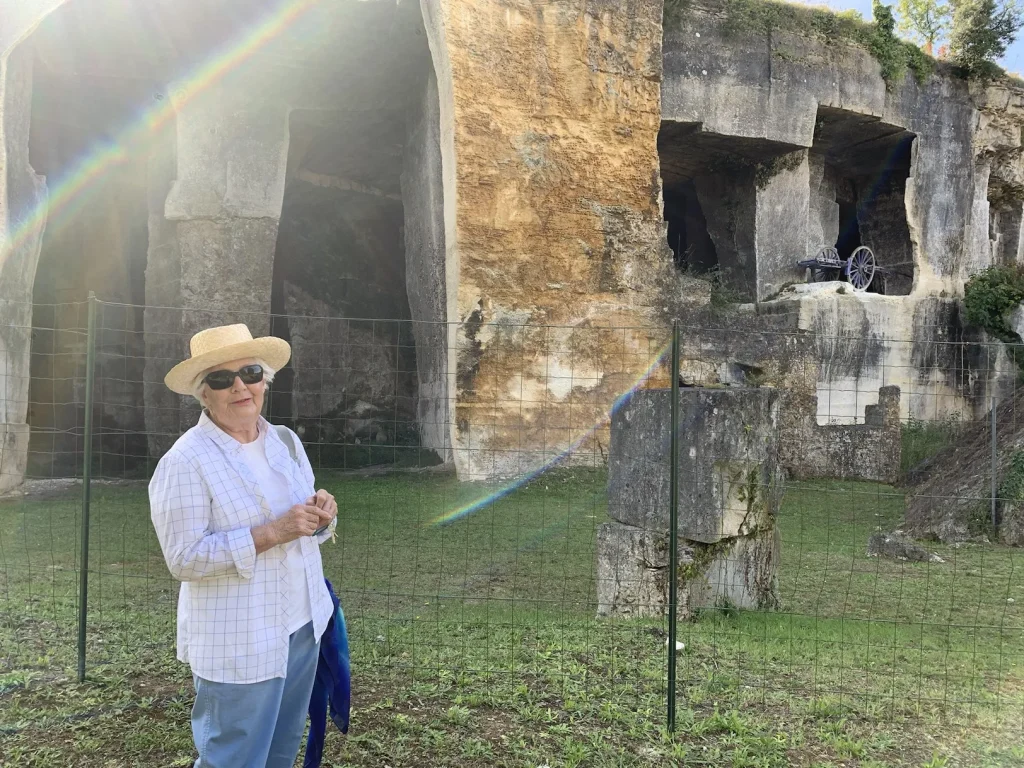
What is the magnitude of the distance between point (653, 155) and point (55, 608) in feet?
31.3

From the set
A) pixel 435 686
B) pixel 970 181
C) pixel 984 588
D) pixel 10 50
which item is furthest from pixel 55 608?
pixel 970 181

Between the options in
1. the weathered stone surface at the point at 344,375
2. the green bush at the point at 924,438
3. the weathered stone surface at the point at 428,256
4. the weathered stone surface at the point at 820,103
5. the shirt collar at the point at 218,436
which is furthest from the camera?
the weathered stone surface at the point at 344,375

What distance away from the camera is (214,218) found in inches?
463

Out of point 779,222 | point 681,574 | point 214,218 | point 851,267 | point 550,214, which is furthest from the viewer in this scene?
point 851,267

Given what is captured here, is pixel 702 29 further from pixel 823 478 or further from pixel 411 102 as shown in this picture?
pixel 823 478

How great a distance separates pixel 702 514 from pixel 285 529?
3.57 m

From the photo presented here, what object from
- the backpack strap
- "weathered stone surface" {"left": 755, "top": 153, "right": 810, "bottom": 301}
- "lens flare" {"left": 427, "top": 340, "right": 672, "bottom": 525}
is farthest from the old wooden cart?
the backpack strap

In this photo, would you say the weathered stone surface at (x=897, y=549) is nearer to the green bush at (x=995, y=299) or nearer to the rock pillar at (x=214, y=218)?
the rock pillar at (x=214, y=218)

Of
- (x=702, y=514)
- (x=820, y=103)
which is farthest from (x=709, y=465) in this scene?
(x=820, y=103)

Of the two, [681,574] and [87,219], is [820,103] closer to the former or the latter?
[681,574]

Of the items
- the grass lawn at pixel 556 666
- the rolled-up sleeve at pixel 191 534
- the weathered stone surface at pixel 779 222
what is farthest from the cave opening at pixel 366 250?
the rolled-up sleeve at pixel 191 534

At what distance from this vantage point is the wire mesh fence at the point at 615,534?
13.2 feet

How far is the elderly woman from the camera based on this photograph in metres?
2.06

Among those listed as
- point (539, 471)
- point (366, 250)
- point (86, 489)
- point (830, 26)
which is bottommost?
point (539, 471)
